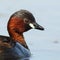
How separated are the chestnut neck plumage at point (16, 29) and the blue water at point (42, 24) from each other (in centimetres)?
42

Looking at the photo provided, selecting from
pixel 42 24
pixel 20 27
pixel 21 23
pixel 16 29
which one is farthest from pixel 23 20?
pixel 42 24

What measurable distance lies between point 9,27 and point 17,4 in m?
5.79

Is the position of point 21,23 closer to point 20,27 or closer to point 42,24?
point 20,27

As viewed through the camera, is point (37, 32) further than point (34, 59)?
Yes

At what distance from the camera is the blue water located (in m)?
18.2

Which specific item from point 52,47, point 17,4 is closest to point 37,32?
point 52,47

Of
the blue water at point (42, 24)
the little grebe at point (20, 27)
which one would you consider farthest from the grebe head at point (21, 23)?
the blue water at point (42, 24)

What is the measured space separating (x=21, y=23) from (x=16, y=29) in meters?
0.20

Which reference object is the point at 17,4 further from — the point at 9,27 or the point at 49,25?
the point at 9,27

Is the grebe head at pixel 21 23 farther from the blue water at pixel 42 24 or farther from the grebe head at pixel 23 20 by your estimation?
the blue water at pixel 42 24

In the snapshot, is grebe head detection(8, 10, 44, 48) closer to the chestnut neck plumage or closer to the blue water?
the chestnut neck plumage

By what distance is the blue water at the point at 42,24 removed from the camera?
59.6ft

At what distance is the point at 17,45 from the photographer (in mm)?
17656

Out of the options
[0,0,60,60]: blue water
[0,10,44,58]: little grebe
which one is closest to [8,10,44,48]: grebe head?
[0,10,44,58]: little grebe
